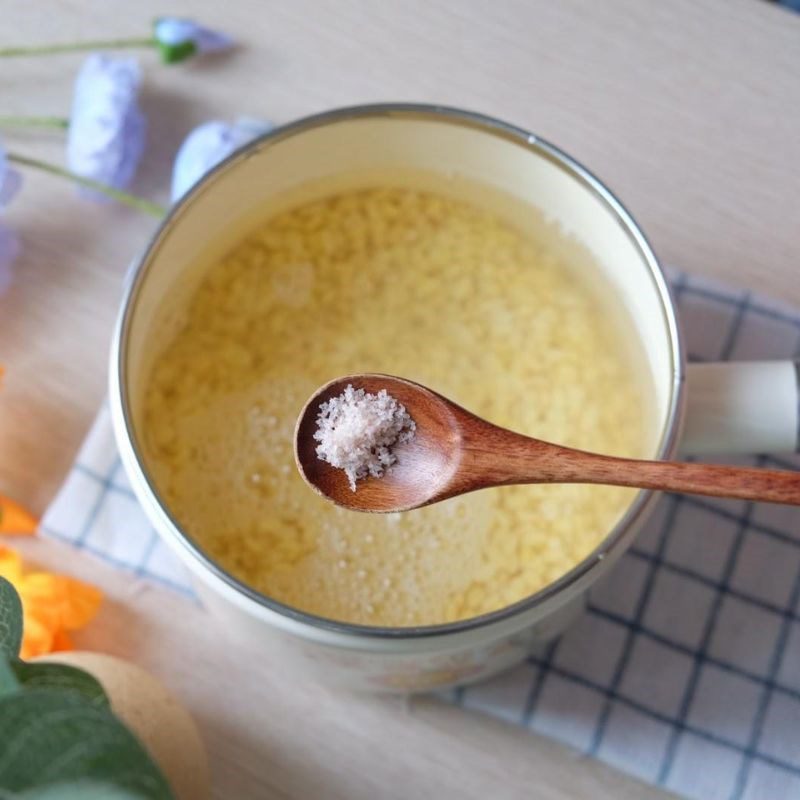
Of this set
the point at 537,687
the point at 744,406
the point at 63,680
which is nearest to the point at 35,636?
the point at 63,680

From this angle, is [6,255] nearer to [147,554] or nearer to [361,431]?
[147,554]

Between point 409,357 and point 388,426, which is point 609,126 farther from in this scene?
point 388,426

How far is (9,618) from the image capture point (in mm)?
418

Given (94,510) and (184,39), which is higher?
(184,39)

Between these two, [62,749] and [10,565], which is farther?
[10,565]

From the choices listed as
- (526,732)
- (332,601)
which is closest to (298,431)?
(332,601)

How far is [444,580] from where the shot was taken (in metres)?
0.55

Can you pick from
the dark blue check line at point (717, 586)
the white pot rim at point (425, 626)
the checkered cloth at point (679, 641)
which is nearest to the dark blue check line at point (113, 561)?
the checkered cloth at point (679, 641)

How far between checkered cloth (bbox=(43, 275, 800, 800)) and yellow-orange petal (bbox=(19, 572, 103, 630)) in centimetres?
2

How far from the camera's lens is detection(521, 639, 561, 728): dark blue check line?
574 millimetres

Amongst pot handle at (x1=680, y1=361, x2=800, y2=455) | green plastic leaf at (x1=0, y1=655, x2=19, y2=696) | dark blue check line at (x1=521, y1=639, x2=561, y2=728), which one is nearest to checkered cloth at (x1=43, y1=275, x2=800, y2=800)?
dark blue check line at (x1=521, y1=639, x2=561, y2=728)

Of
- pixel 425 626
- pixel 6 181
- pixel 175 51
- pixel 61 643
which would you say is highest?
pixel 175 51

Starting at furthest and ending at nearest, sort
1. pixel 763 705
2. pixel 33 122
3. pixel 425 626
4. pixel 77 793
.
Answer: pixel 33 122 < pixel 763 705 < pixel 425 626 < pixel 77 793

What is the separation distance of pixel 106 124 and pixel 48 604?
27 cm
